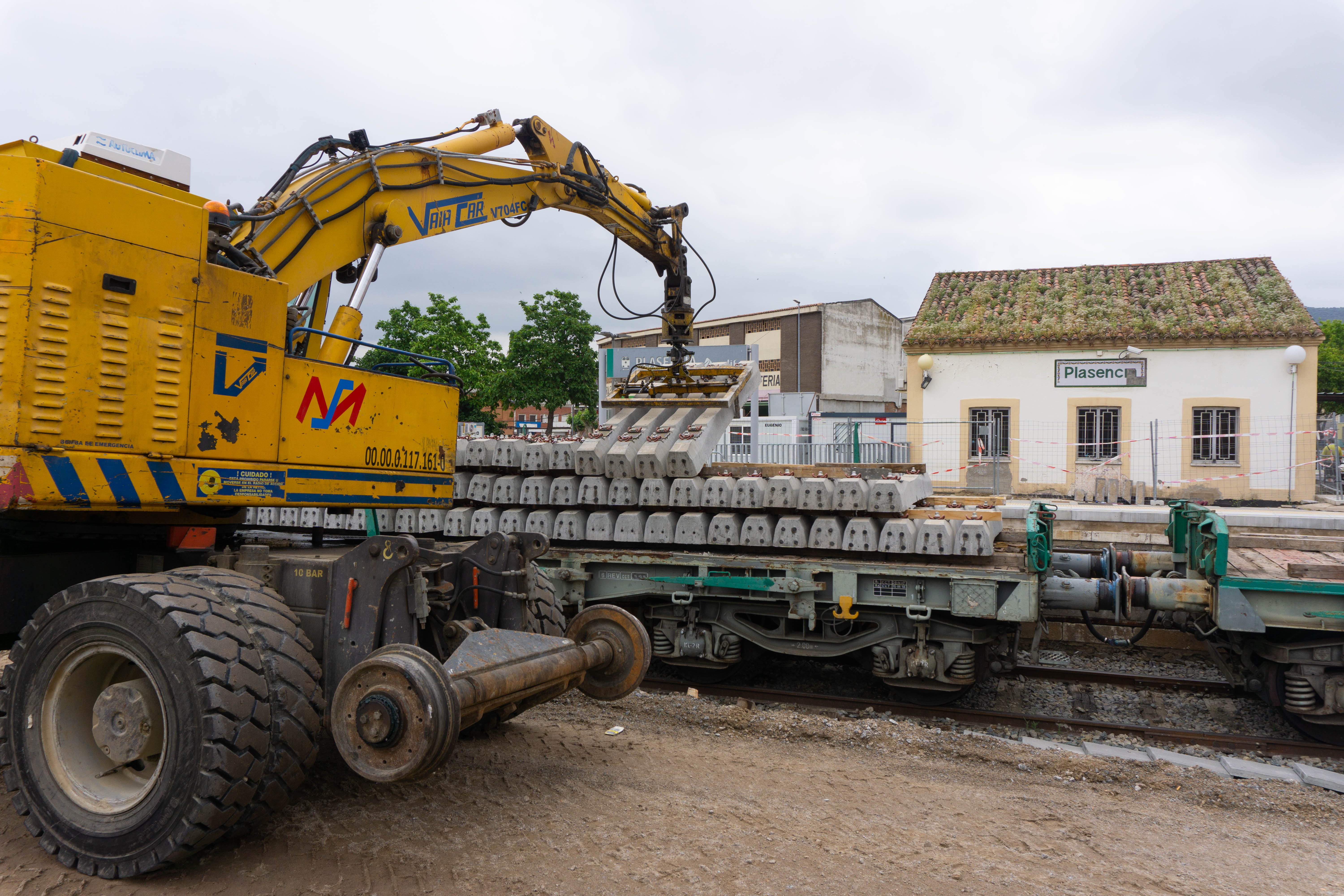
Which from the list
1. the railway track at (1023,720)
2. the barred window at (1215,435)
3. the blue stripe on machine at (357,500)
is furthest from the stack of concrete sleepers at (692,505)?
the barred window at (1215,435)

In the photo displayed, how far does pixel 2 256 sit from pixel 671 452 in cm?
536

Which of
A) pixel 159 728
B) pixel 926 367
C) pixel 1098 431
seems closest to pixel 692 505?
pixel 159 728

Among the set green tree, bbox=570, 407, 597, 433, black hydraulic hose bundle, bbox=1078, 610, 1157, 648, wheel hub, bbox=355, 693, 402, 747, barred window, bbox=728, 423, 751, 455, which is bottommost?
black hydraulic hose bundle, bbox=1078, 610, 1157, 648

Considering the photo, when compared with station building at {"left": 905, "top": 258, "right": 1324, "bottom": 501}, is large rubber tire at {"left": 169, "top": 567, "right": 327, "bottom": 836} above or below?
below

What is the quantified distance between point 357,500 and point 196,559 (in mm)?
987

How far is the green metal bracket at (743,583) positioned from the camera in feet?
24.9

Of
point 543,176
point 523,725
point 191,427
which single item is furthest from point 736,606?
point 191,427

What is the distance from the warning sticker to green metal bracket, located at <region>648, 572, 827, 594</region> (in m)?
4.26

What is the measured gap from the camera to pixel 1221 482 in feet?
61.7

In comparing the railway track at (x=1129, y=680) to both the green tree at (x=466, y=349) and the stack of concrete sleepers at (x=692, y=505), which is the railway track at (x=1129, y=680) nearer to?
the stack of concrete sleepers at (x=692, y=505)

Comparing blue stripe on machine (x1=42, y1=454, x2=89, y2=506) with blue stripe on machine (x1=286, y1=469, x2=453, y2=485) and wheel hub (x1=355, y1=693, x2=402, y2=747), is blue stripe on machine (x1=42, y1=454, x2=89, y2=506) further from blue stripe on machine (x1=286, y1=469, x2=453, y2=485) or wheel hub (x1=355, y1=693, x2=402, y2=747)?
wheel hub (x1=355, y1=693, x2=402, y2=747)

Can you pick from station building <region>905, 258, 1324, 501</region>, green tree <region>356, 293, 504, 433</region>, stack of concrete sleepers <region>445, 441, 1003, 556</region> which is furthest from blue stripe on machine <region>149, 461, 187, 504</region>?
green tree <region>356, 293, 504, 433</region>

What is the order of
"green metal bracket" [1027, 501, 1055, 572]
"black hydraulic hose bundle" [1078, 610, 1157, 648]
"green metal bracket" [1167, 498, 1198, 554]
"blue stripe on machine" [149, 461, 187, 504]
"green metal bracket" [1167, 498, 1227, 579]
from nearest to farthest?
1. "blue stripe on machine" [149, 461, 187, 504]
2. "green metal bracket" [1167, 498, 1227, 579]
3. "green metal bracket" [1027, 501, 1055, 572]
4. "black hydraulic hose bundle" [1078, 610, 1157, 648]
5. "green metal bracket" [1167, 498, 1198, 554]

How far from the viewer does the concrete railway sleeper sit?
3.55m
